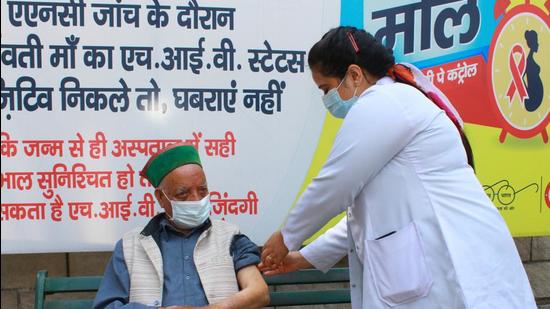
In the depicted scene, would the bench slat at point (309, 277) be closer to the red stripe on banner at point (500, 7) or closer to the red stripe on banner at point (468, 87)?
the red stripe on banner at point (468, 87)

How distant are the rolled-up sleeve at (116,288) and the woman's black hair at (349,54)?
1.04m

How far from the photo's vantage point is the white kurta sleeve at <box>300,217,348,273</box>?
2.08 metres

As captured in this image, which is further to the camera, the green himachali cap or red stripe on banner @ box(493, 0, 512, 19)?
red stripe on banner @ box(493, 0, 512, 19)

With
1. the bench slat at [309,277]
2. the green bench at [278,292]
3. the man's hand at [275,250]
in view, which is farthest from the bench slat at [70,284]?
the man's hand at [275,250]

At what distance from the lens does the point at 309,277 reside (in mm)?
2520

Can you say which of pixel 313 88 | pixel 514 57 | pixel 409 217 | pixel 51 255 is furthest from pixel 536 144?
pixel 51 255

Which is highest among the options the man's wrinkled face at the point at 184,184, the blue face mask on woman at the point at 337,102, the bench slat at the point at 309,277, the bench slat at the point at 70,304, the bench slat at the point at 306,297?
the blue face mask on woman at the point at 337,102

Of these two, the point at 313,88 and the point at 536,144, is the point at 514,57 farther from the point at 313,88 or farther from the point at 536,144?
the point at 313,88

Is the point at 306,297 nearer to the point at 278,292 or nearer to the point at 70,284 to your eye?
the point at 278,292

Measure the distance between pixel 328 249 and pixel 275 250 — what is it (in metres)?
0.31

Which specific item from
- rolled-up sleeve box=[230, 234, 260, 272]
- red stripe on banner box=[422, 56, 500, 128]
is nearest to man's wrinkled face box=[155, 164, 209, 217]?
rolled-up sleeve box=[230, 234, 260, 272]

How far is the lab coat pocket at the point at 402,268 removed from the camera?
1555 millimetres

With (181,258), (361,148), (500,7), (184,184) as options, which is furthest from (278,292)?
(500,7)

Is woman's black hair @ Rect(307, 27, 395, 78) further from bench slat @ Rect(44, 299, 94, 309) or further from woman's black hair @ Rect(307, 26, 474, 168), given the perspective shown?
bench slat @ Rect(44, 299, 94, 309)
